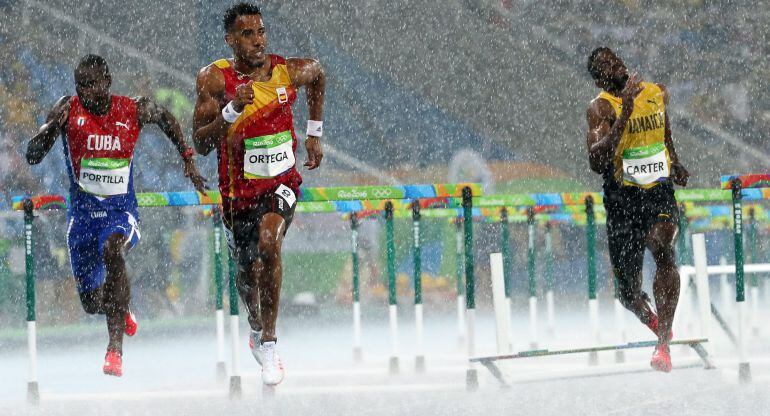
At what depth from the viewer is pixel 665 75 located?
2698 centimetres

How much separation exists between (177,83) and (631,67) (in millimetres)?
10028

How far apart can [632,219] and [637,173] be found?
34 centimetres

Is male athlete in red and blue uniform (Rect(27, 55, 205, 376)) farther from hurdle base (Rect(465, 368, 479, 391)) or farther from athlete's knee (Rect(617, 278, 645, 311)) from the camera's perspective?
athlete's knee (Rect(617, 278, 645, 311))

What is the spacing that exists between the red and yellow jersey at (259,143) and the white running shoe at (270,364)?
0.76 metres

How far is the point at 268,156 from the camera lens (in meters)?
6.50

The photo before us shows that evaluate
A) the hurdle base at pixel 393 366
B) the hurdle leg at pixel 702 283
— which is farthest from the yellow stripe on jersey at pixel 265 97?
the hurdle base at pixel 393 366

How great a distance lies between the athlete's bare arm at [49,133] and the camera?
666 centimetres

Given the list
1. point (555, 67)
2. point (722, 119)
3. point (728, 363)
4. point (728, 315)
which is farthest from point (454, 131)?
point (728, 363)

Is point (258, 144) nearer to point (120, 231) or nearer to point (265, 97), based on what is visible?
point (265, 97)

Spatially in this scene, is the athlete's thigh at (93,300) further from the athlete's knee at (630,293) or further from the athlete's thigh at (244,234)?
the athlete's knee at (630,293)

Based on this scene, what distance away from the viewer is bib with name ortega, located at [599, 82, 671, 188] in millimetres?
7406

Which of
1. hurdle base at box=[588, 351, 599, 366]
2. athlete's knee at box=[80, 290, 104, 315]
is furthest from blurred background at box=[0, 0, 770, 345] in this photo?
athlete's knee at box=[80, 290, 104, 315]

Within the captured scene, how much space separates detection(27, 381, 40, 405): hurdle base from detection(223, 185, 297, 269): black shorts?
2.29 meters

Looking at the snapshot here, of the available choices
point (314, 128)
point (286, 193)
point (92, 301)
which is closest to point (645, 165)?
point (314, 128)
